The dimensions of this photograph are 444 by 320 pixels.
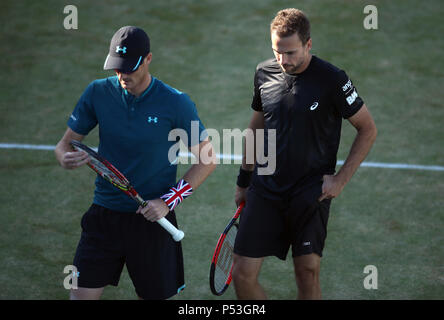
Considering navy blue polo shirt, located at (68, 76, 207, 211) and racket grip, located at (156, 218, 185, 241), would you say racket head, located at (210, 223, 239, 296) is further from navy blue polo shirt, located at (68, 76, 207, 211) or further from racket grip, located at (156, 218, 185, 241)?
navy blue polo shirt, located at (68, 76, 207, 211)

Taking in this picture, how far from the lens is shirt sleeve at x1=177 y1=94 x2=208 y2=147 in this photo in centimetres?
495

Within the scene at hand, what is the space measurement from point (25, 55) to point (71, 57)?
0.89 m

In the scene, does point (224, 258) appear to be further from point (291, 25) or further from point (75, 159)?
point (291, 25)

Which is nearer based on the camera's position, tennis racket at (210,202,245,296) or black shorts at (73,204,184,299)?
black shorts at (73,204,184,299)

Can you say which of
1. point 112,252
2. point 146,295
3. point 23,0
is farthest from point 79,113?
point 23,0

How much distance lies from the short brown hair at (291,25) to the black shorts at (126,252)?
176cm

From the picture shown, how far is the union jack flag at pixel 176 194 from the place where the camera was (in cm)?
490

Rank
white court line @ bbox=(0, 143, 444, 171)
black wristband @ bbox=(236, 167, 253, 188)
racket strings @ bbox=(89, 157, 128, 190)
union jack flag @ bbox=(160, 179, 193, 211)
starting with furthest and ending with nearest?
white court line @ bbox=(0, 143, 444, 171) < black wristband @ bbox=(236, 167, 253, 188) < union jack flag @ bbox=(160, 179, 193, 211) < racket strings @ bbox=(89, 157, 128, 190)

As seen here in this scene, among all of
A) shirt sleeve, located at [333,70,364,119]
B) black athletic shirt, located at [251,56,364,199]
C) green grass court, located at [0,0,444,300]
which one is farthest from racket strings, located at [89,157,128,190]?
green grass court, located at [0,0,444,300]

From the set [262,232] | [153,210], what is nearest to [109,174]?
[153,210]

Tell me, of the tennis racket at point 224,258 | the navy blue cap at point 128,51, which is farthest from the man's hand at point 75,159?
the tennis racket at point 224,258

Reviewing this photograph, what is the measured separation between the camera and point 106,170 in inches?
187

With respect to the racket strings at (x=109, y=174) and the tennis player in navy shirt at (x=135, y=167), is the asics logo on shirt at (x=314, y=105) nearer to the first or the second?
the tennis player in navy shirt at (x=135, y=167)

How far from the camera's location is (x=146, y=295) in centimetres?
514
